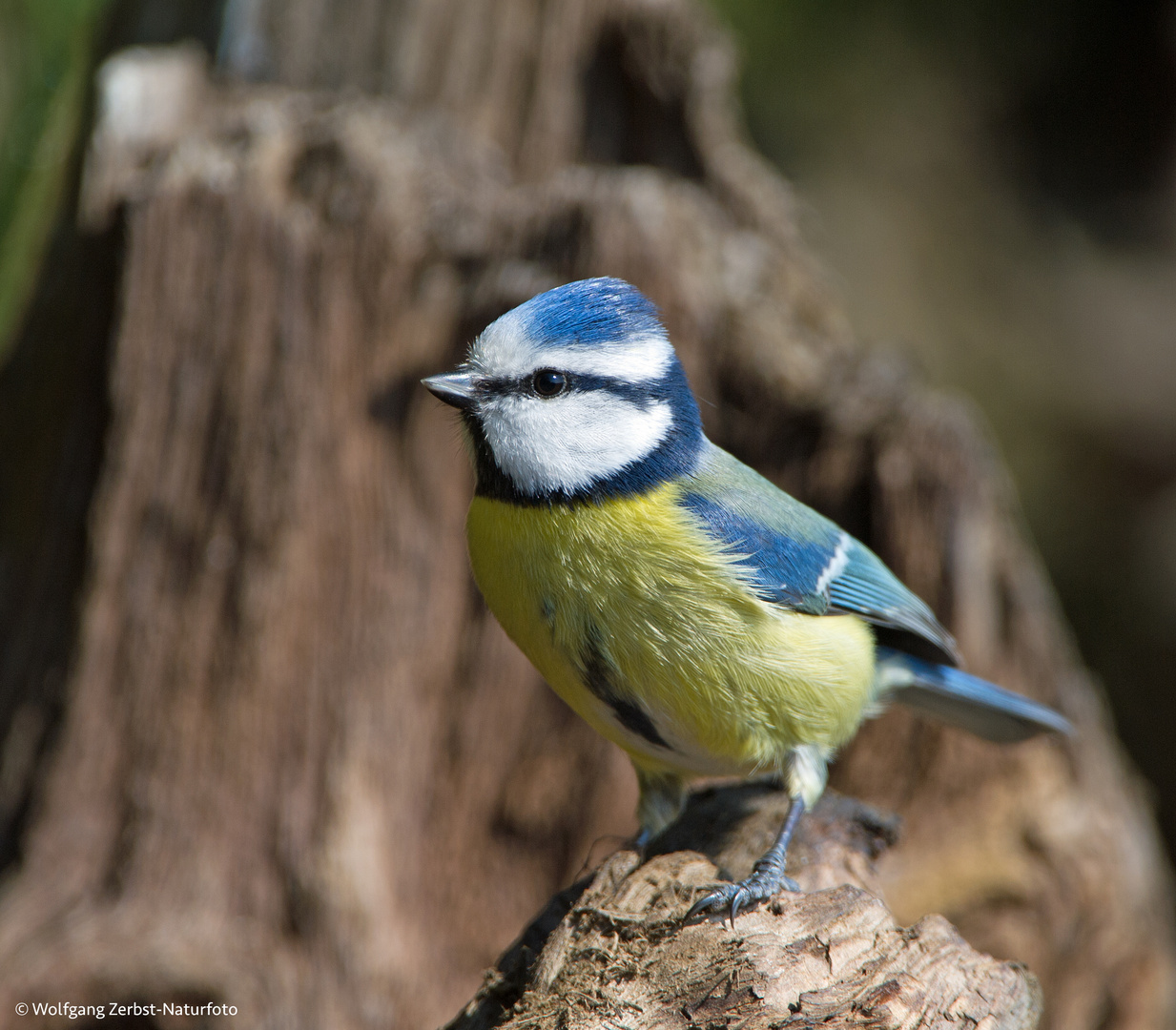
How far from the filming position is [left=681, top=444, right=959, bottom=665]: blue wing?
7.68 ft

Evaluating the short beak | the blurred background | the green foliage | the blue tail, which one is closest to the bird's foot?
the blue tail

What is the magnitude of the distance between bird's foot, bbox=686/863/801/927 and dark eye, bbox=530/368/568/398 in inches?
43.4

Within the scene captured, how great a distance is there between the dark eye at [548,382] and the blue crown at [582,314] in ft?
0.22

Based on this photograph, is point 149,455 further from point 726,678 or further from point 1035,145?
point 1035,145

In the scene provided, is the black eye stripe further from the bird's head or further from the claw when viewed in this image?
the claw

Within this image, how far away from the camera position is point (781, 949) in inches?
70.6

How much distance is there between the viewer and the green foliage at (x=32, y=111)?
429 centimetres

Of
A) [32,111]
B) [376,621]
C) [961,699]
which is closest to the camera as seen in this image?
[961,699]

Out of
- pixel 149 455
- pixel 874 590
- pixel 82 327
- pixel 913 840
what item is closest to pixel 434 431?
pixel 149 455

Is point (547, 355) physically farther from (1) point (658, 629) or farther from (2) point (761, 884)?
(2) point (761, 884)

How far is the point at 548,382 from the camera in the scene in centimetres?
232

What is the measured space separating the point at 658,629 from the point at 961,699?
118cm

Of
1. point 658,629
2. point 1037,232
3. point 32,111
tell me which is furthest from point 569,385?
point 1037,232

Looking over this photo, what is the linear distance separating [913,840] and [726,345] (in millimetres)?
1902
